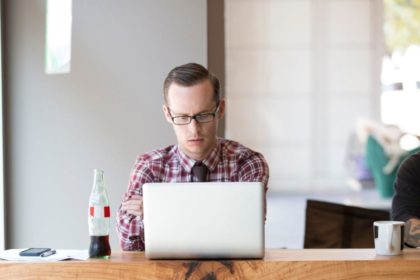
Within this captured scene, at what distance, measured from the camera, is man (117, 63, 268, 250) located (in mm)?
2680

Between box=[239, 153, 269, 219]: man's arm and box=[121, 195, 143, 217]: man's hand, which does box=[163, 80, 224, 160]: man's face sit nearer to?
box=[239, 153, 269, 219]: man's arm

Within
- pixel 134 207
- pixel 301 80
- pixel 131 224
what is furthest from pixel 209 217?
pixel 301 80

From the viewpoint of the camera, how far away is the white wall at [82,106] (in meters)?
3.80

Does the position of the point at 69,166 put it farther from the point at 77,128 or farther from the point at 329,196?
the point at 329,196

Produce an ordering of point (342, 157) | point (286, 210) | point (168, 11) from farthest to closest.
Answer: point (342, 157) → point (286, 210) → point (168, 11)

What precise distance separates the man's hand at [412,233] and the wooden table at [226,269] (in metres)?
0.38

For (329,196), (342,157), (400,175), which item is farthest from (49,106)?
(342,157)

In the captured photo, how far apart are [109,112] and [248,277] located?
1.80 m

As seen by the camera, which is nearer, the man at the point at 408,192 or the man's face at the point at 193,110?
the man's face at the point at 193,110

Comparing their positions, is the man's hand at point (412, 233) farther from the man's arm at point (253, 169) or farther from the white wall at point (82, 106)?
the white wall at point (82, 106)

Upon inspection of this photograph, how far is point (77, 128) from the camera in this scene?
387cm

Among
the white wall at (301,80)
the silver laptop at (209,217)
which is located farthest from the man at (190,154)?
the white wall at (301,80)

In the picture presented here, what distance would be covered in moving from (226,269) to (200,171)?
0.68 m

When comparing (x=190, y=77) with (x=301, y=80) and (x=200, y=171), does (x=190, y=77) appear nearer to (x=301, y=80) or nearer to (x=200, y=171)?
(x=200, y=171)
